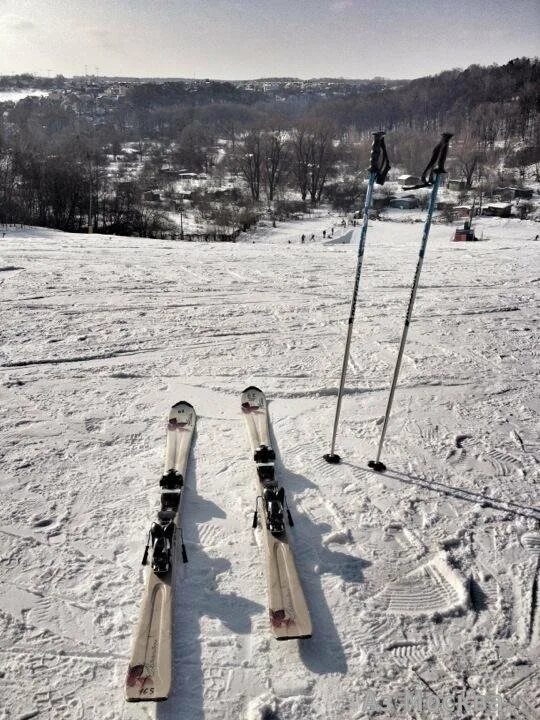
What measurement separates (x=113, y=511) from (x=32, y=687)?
147 cm

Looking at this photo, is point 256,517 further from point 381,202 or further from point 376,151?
point 381,202

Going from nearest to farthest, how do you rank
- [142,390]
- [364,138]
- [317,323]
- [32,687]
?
[32,687] < [142,390] < [317,323] < [364,138]

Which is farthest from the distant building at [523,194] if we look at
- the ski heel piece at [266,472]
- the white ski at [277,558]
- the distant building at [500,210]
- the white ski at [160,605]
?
the white ski at [160,605]

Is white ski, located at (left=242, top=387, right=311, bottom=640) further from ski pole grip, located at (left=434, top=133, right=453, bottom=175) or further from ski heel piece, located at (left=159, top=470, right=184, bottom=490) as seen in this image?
ski pole grip, located at (left=434, top=133, right=453, bottom=175)

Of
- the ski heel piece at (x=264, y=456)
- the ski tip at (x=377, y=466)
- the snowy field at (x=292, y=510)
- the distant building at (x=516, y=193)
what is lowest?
the snowy field at (x=292, y=510)

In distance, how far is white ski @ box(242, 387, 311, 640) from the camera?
3068mm

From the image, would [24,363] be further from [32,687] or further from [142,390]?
[32,687]

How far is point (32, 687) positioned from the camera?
2783mm

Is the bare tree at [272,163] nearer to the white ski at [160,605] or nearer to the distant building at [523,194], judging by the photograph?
the distant building at [523,194]

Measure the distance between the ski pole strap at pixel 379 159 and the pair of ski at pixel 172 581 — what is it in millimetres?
2804

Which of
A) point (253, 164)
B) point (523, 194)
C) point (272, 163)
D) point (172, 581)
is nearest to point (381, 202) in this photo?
point (272, 163)

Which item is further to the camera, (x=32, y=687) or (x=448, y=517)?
(x=448, y=517)

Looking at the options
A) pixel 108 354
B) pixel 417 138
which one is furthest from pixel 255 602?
pixel 417 138

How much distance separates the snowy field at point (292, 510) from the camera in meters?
2.86
